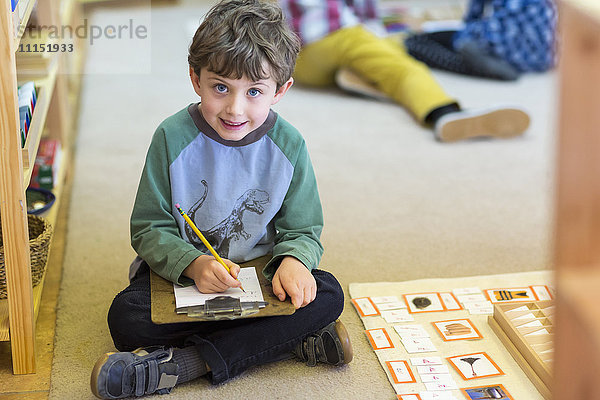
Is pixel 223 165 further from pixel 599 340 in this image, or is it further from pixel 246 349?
pixel 599 340

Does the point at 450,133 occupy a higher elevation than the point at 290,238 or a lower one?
lower

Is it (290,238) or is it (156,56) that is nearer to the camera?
(290,238)

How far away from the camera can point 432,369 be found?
4.67 ft

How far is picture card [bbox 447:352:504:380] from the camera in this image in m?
1.41

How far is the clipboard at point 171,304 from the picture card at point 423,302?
0.35 meters

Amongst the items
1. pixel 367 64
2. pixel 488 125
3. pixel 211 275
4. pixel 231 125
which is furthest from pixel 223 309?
pixel 367 64

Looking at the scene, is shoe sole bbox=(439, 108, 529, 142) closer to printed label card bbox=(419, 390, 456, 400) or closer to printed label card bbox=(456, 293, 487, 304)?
printed label card bbox=(456, 293, 487, 304)

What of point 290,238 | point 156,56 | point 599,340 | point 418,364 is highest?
point 599,340

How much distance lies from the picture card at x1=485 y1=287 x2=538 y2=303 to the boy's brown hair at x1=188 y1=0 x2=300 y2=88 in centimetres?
65

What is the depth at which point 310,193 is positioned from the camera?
1495mm

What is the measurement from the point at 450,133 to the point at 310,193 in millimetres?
1116

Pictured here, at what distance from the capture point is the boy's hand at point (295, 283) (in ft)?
4.48

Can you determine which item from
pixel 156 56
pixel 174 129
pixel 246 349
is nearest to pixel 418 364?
pixel 246 349

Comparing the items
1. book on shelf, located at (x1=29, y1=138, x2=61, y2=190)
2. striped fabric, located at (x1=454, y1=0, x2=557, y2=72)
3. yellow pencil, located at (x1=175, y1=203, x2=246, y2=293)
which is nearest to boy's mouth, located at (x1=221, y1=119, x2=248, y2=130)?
yellow pencil, located at (x1=175, y1=203, x2=246, y2=293)
